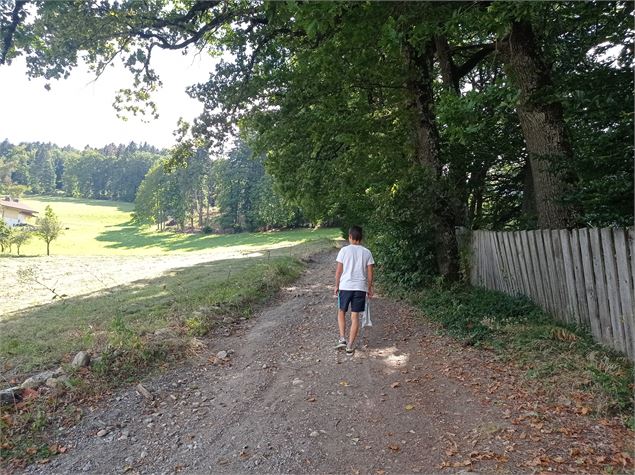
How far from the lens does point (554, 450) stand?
3.41 metres

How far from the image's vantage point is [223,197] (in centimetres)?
7319

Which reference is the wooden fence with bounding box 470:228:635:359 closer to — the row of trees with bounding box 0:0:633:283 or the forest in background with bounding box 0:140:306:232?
the row of trees with bounding box 0:0:633:283

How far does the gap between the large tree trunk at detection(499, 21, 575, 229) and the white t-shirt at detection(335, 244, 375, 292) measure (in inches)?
122

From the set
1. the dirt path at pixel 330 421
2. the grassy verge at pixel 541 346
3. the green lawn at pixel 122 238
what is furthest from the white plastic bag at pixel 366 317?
the green lawn at pixel 122 238

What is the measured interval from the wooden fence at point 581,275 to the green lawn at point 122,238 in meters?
31.6

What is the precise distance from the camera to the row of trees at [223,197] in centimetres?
6800

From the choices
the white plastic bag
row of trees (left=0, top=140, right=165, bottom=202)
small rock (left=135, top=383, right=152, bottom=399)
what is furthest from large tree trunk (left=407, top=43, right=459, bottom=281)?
row of trees (left=0, top=140, right=165, bottom=202)

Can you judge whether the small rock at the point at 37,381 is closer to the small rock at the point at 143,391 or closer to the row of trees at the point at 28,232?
the small rock at the point at 143,391

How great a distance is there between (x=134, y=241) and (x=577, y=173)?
6563 cm

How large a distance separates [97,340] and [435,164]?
849 centimetres

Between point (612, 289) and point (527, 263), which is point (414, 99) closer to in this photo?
point (527, 263)

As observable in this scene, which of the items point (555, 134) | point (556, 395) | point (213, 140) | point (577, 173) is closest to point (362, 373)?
point (556, 395)

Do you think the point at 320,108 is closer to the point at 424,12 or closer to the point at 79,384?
the point at 424,12

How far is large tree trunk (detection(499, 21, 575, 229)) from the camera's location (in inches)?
250
